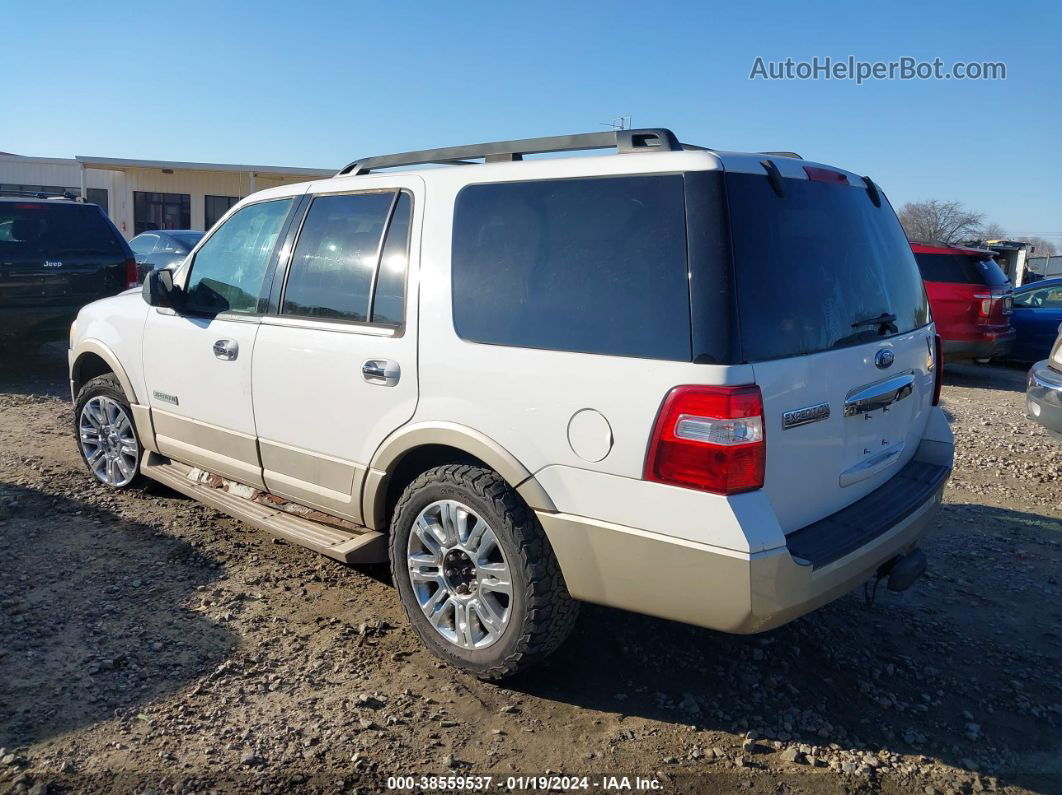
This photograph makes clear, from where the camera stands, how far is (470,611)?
134 inches

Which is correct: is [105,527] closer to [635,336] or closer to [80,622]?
[80,622]

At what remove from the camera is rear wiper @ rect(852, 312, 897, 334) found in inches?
131

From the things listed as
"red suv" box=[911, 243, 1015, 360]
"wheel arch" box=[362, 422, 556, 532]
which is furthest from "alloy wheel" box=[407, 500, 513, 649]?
"red suv" box=[911, 243, 1015, 360]

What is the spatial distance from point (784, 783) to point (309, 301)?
283 centimetres

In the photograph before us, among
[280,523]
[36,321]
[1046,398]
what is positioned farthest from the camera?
[36,321]

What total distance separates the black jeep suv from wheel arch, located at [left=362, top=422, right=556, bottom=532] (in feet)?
23.5

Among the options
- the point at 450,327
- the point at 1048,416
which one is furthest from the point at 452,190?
the point at 1048,416

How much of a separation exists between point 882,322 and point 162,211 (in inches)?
1187

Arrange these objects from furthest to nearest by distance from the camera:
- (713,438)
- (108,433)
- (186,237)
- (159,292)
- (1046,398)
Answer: (186,237), (1046,398), (108,433), (159,292), (713,438)

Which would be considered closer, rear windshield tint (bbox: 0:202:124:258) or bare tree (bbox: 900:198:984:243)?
rear windshield tint (bbox: 0:202:124:258)

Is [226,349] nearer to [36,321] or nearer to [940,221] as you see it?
[36,321]

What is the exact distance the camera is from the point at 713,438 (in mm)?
2715

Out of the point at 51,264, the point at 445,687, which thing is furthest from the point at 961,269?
the point at 51,264

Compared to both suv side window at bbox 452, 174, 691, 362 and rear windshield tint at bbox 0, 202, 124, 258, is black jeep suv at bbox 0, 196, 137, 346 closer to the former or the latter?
rear windshield tint at bbox 0, 202, 124, 258
